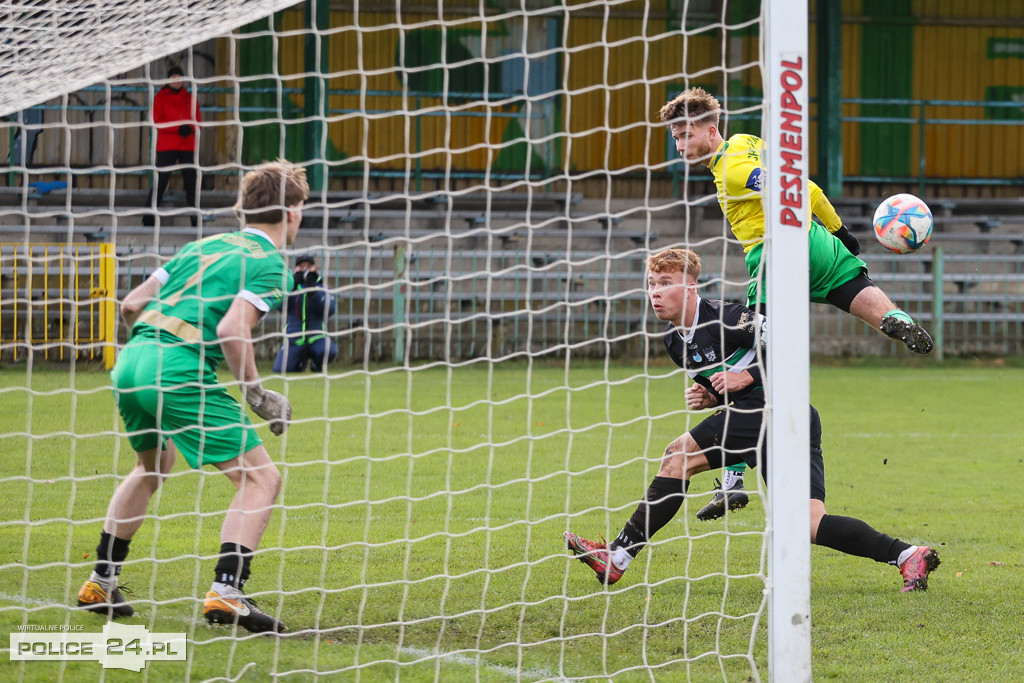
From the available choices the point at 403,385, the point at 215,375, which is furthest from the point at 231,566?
the point at 403,385

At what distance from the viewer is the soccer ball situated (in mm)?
5168

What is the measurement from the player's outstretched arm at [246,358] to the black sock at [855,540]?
2.09 metres

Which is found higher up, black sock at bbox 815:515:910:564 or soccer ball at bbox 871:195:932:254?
soccer ball at bbox 871:195:932:254

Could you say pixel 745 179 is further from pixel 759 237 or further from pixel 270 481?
pixel 270 481

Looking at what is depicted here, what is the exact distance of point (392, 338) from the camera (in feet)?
44.5

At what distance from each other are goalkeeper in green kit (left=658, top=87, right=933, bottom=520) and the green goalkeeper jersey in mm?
1784

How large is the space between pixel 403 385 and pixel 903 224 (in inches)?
264

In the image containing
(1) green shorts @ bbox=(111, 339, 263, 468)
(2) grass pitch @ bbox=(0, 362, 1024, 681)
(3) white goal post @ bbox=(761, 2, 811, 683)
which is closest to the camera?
(3) white goal post @ bbox=(761, 2, 811, 683)

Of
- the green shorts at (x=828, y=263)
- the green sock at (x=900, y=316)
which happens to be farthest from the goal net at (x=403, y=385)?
the green sock at (x=900, y=316)

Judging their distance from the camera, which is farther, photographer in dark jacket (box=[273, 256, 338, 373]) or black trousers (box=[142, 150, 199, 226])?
black trousers (box=[142, 150, 199, 226])

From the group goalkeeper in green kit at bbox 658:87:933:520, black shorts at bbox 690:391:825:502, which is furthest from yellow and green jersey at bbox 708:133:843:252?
black shorts at bbox 690:391:825:502

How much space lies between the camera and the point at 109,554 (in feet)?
12.8

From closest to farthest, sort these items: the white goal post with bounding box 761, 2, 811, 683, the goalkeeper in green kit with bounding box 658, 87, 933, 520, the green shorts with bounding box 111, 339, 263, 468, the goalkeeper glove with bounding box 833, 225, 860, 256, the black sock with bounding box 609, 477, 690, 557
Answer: the white goal post with bounding box 761, 2, 811, 683
the green shorts with bounding box 111, 339, 263, 468
the black sock with bounding box 609, 477, 690, 557
the goalkeeper in green kit with bounding box 658, 87, 933, 520
the goalkeeper glove with bounding box 833, 225, 860, 256

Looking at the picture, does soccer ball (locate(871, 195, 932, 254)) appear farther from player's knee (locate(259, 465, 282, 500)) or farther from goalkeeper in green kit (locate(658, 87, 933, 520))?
player's knee (locate(259, 465, 282, 500))
